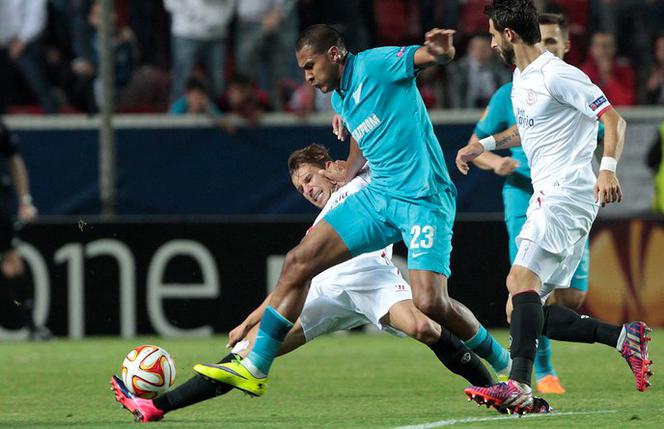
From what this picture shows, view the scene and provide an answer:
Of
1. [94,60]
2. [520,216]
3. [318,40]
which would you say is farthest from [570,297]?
[94,60]

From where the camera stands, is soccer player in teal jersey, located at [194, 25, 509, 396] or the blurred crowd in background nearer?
soccer player in teal jersey, located at [194, 25, 509, 396]

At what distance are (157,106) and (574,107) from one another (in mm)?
7430

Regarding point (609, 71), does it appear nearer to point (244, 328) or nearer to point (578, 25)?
point (578, 25)

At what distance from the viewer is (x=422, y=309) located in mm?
6523

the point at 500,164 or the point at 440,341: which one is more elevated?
the point at 500,164

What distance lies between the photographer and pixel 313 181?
23.9 feet

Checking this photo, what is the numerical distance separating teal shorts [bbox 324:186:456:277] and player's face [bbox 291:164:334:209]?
577mm

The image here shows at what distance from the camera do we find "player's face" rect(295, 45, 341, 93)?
6684 mm

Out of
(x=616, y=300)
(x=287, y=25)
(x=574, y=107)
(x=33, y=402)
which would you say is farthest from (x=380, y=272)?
(x=287, y=25)

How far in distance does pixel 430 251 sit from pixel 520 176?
162cm

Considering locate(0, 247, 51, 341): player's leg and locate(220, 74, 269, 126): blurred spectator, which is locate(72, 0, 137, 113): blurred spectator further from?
locate(0, 247, 51, 341): player's leg

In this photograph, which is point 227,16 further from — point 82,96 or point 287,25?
point 82,96

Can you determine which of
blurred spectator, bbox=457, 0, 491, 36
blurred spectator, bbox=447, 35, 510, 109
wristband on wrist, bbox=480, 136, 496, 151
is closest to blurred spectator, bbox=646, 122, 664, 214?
blurred spectator, bbox=447, 35, 510, 109

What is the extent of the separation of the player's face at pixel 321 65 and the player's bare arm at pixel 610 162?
128 cm
